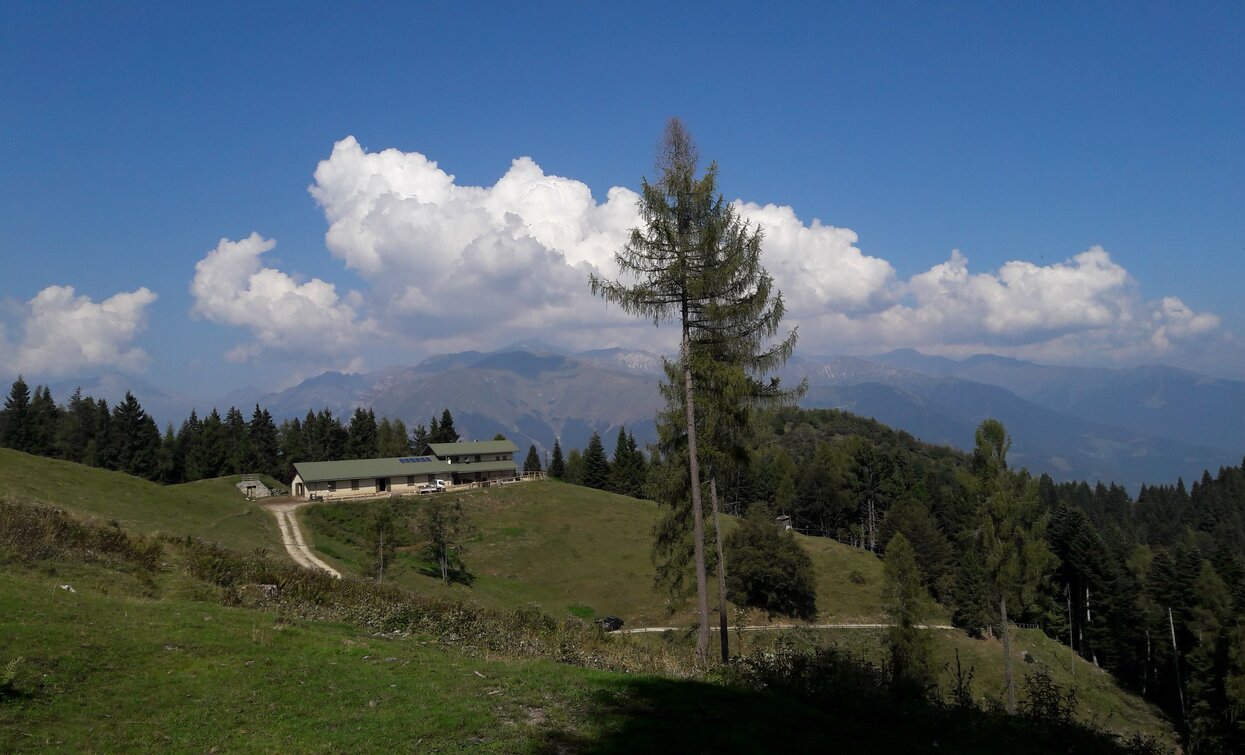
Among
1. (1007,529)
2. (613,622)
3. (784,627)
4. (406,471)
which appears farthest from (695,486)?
(406,471)

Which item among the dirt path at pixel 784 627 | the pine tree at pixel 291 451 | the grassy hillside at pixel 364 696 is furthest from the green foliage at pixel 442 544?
the pine tree at pixel 291 451

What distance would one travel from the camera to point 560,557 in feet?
199

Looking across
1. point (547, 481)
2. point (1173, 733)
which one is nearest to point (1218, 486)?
point (1173, 733)

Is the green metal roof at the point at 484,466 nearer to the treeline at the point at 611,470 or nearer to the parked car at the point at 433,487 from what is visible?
the parked car at the point at 433,487

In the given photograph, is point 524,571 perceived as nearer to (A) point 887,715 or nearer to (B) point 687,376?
(B) point 687,376

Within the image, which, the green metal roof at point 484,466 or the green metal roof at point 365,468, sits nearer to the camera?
the green metal roof at point 365,468

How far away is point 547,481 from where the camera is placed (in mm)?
81625

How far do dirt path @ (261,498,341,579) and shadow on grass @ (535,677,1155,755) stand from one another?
20.8 m

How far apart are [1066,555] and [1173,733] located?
27.8 metres

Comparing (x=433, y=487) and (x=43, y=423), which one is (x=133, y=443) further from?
(x=433, y=487)

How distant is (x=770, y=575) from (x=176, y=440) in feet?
300

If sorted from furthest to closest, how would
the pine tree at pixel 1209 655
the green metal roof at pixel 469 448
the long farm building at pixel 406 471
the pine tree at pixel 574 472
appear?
1. the pine tree at pixel 574 472
2. the green metal roof at pixel 469 448
3. the long farm building at pixel 406 471
4. the pine tree at pixel 1209 655

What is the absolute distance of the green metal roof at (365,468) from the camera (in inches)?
2852

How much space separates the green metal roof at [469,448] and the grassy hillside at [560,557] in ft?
44.6
